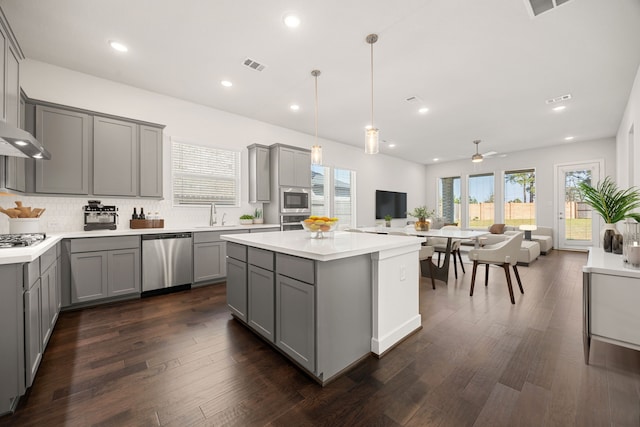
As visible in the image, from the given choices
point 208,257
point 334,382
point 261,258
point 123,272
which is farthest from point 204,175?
point 334,382

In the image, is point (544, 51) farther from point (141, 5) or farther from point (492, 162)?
point (492, 162)

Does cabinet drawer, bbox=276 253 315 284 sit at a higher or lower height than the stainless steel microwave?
lower

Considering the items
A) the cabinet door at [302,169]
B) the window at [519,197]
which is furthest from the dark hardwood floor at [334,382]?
the window at [519,197]

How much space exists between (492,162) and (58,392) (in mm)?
10797

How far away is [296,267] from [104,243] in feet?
9.15

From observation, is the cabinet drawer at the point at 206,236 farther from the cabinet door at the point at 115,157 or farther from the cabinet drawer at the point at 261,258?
the cabinet drawer at the point at 261,258

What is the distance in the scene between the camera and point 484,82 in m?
3.85

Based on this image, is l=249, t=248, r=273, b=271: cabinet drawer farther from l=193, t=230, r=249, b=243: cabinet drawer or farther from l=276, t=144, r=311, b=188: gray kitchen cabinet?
l=276, t=144, r=311, b=188: gray kitchen cabinet

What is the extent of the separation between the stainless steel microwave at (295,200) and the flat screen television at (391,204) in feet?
11.5

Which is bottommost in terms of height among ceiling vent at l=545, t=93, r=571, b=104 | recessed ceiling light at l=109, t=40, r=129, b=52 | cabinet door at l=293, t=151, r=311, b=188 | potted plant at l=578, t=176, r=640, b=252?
potted plant at l=578, t=176, r=640, b=252

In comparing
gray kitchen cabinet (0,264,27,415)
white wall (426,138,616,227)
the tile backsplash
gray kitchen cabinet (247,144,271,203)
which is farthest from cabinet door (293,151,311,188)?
white wall (426,138,616,227)

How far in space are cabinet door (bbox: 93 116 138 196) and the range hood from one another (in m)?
0.95

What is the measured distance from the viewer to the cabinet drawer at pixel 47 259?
204cm

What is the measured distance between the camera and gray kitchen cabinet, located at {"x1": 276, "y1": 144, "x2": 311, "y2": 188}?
5078 millimetres
